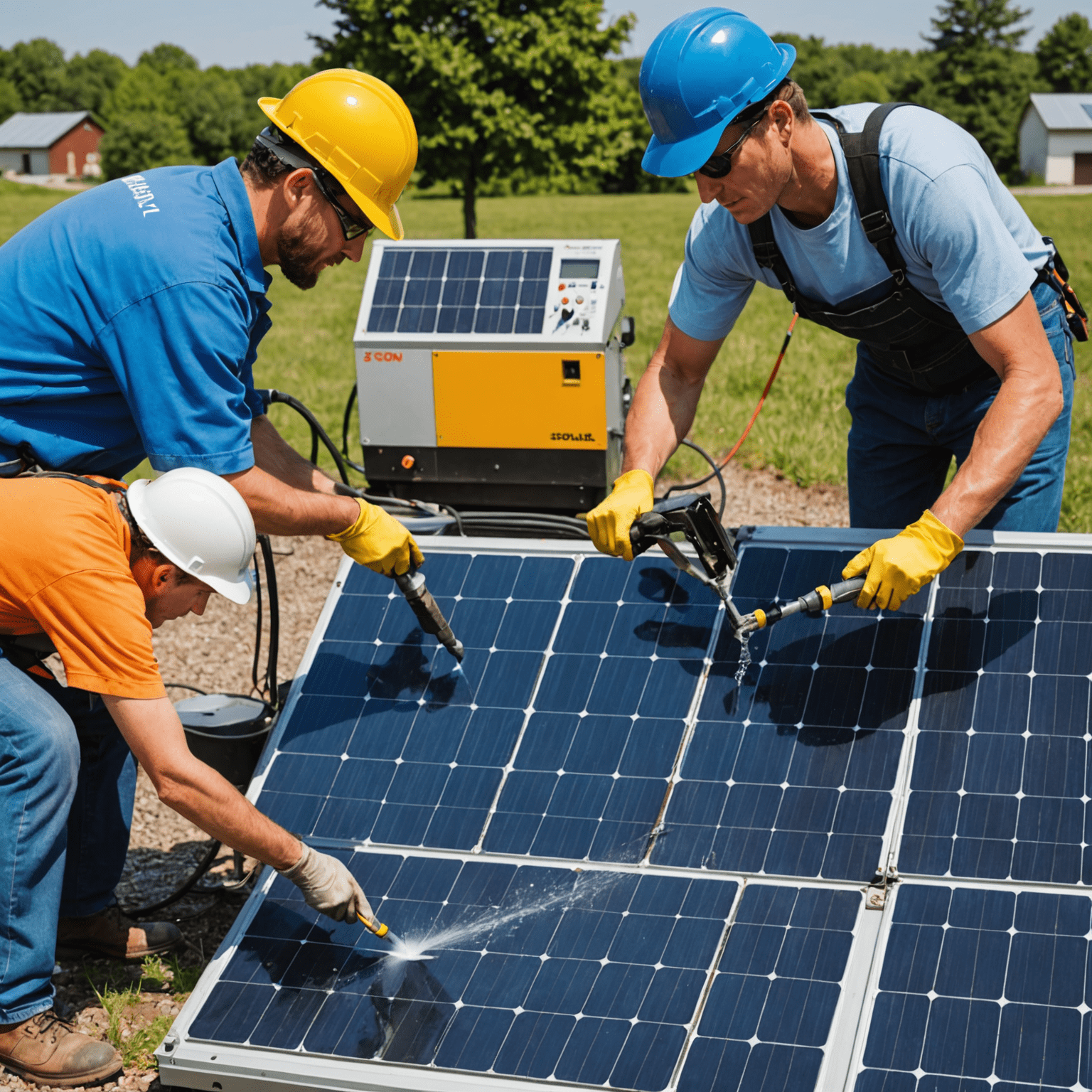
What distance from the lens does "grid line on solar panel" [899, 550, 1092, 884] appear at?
3027mm

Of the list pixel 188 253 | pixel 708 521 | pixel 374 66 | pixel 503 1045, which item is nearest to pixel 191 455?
pixel 188 253

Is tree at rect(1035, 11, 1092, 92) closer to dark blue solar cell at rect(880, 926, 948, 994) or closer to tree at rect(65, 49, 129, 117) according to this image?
tree at rect(65, 49, 129, 117)

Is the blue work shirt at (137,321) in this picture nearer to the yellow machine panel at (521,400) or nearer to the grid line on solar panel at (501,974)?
the grid line on solar panel at (501,974)

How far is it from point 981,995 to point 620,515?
5.43ft

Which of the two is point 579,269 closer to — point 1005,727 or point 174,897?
point 174,897

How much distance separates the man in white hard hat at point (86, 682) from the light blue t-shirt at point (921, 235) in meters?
1.76

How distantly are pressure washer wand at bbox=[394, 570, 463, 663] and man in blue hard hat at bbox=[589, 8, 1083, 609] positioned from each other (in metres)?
0.57

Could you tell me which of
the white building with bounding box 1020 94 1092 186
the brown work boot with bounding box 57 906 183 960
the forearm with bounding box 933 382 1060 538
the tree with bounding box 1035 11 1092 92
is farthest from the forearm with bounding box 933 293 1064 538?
the tree with bounding box 1035 11 1092 92

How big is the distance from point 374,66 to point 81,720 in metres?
15.6

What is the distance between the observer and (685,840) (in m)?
3.27

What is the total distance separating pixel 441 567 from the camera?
164 inches

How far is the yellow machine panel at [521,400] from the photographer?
700 cm

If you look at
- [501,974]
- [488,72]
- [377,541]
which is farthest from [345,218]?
[488,72]

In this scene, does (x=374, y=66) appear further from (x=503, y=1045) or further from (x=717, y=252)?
(x=503, y=1045)
